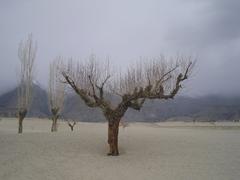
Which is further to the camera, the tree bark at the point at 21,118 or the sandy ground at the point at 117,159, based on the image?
the tree bark at the point at 21,118

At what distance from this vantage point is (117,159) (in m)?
23.9

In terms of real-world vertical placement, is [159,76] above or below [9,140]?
above

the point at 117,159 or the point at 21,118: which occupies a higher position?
the point at 21,118

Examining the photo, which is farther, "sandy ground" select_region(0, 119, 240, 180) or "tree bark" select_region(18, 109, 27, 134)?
"tree bark" select_region(18, 109, 27, 134)

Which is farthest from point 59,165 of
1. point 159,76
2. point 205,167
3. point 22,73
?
point 22,73

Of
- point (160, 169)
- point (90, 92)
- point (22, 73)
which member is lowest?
point (160, 169)

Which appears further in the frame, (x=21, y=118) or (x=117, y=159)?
(x=21, y=118)

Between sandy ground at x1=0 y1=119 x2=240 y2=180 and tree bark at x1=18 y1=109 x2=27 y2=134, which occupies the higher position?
tree bark at x1=18 y1=109 x2=27 y2=134

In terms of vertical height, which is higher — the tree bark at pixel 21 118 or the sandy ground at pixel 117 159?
the tree bark at pixel 21 118

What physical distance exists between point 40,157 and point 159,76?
10527 millimetres

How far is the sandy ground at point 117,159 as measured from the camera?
20094mm

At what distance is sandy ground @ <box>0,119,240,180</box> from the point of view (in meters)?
20.1

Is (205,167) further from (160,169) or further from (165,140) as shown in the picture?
(165,140)

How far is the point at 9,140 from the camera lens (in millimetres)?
Result: 29453
